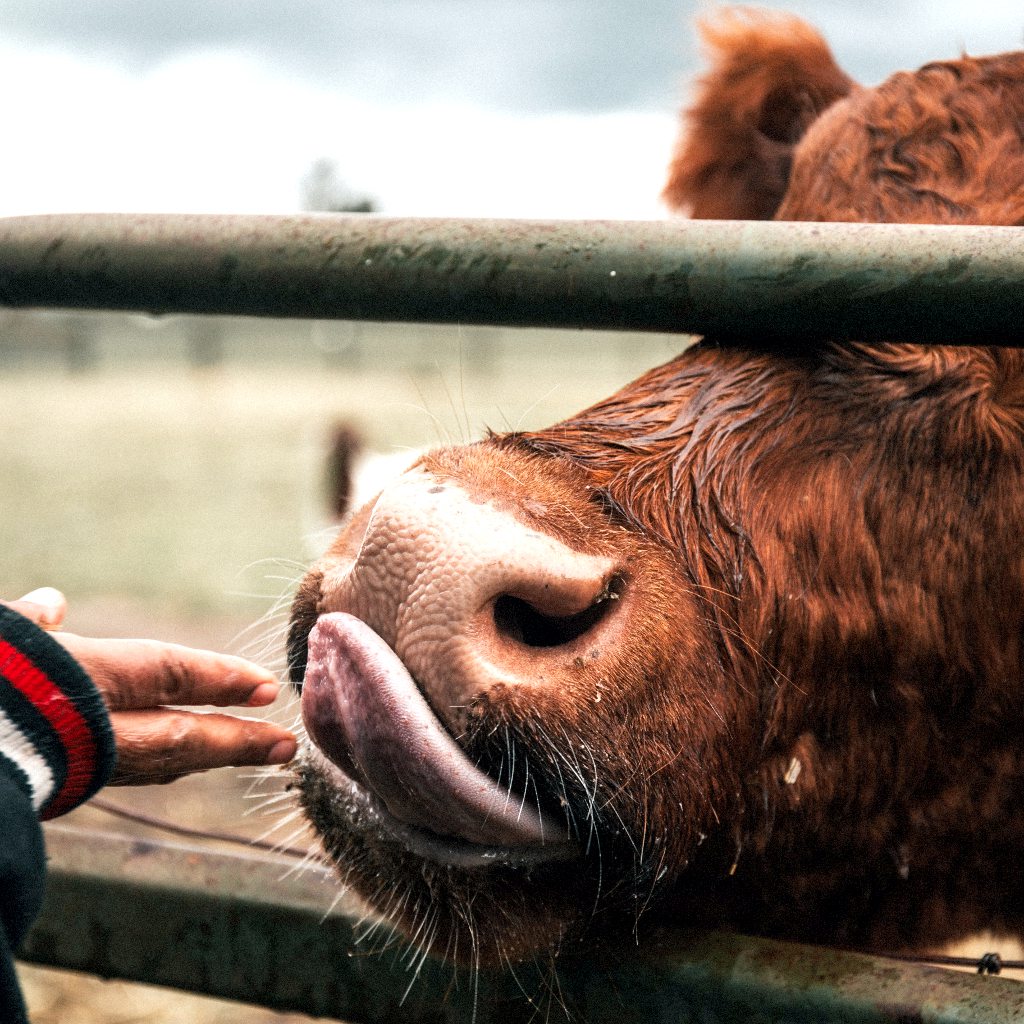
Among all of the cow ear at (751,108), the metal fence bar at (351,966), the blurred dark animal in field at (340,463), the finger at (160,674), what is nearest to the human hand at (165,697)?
the finger at (160,674)

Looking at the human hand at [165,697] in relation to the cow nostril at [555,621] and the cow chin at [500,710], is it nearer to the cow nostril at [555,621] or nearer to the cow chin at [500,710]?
the cow chin at [500,710]

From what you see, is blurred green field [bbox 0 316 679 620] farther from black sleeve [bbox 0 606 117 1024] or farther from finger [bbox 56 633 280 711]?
black sleeve [bbox 0 606 117 1024]

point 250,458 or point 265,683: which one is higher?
point 265,683

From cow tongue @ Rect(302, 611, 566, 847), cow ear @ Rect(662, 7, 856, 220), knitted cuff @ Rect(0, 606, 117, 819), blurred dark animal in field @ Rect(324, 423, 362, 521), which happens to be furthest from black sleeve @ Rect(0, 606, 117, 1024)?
blurred dark animal in field @ Rect(324, 423, 362, 521)

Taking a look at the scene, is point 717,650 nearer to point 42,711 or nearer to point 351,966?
point 351,966

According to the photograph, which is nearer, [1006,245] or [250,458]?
[1006,245]

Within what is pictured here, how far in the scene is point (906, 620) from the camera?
5.94 feet

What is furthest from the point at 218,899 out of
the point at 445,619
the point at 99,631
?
the point at 99,631

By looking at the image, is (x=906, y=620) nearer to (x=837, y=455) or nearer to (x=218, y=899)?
(x=837, y=455)

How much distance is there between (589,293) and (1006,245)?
475 mm

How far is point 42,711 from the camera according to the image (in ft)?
3.69

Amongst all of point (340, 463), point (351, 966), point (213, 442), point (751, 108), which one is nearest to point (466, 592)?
point (351, 966)

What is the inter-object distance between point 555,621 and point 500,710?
156 mm

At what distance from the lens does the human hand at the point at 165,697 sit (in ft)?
4.49
